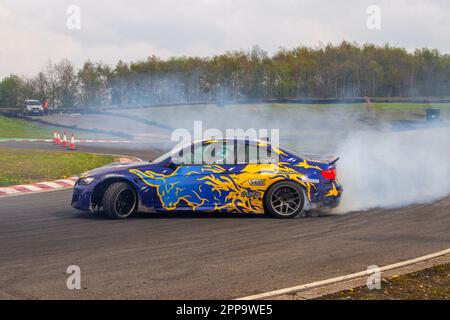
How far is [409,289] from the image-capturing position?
5.80 meters

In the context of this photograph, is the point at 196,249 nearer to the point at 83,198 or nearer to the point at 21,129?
the point at 83,198

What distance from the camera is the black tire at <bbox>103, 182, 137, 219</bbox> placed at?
986cm

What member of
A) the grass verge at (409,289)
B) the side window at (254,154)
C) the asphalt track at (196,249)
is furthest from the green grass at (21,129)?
the grass verge at (409,289)

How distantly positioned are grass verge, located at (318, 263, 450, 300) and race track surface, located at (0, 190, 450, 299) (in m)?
0.61

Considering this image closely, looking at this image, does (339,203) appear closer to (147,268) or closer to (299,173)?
(299,173)

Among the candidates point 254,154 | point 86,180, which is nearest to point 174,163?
point 254,154

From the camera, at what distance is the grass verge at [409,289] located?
5527mm

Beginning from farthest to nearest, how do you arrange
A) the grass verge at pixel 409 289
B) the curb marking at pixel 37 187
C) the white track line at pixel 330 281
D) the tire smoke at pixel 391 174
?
the curb marking at pixel 37 187 < the tire smoke at pixel 391 174 < the white track line at pixel 330 281 < the grass verge at pixel 409 289

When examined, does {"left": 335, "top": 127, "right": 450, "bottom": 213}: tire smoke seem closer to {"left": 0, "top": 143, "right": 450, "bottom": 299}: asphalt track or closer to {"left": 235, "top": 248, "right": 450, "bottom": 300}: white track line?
{"left": 0, "top": 143, "right": 450, "bottom": 299}: asphalt track

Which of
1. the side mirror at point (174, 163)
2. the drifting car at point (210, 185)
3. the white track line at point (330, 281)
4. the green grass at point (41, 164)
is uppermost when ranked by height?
the side mirror at point (174, 163)

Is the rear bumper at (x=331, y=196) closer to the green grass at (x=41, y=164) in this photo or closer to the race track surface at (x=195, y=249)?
the race track surface at (x=195, y=249)

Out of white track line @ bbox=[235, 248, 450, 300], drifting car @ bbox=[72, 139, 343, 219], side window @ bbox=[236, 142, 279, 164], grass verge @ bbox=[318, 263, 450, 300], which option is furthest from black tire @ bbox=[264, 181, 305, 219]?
grass verge @ bbox=[318, 263, 450, 300]

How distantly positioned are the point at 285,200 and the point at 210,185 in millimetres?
1247

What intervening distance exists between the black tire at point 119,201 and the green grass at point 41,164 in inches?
243
